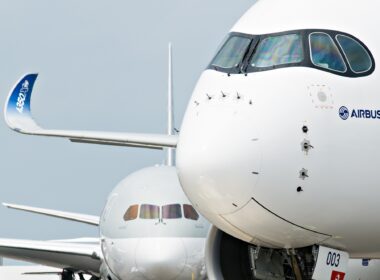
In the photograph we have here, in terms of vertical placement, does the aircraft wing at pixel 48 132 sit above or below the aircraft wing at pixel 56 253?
above

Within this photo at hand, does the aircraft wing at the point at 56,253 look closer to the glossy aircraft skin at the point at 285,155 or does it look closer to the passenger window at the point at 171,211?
the passenger window at the point at 171,211

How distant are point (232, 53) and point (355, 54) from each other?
53.8 inches

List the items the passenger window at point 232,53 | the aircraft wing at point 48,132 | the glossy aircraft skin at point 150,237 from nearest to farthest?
the passenger window at point 232,53, the aircraft wing at point 48,132, the glossy aircraft skin at point 150,237

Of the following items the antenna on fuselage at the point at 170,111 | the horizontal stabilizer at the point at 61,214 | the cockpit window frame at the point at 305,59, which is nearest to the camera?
the cockpit window frame at the point at 305,59

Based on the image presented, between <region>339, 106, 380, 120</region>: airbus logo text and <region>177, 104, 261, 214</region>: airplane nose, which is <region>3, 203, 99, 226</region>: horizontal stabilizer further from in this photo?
<region>339, 106, 380, 120</region>: airbus logo text

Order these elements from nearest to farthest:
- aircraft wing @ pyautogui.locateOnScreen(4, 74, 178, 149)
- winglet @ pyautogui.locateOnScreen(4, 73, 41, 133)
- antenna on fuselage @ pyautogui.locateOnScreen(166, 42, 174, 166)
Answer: aircraft wing @ pyautogui.locateOnScreen(4, 74, 178, 149) < winglet @ pyautogui.locateOnScreen(4, 73, 41, 133) < antenna on fuselage @ pyautogui.locateOnScreen(166, 42, 174, 166)

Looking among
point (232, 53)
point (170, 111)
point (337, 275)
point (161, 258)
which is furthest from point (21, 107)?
point (337, 275)

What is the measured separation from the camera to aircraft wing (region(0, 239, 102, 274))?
1106 inches

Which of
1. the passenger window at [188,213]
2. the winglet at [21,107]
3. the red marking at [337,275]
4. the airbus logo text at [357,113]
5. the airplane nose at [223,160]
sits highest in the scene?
the airbus logo text at [357,113]

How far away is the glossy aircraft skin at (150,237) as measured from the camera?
23422mm

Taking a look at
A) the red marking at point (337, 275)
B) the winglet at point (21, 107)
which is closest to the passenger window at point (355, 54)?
the red marking at point (337, 275)

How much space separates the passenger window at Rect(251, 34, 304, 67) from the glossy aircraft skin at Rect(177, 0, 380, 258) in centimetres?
15

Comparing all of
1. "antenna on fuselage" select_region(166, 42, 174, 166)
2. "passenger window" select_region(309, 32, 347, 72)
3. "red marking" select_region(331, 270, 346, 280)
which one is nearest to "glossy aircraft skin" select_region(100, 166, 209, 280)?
"antenna on fuselage" select_region(166, 42, 174, 166)

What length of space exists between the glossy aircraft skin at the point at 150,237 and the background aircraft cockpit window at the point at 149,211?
85 mm
